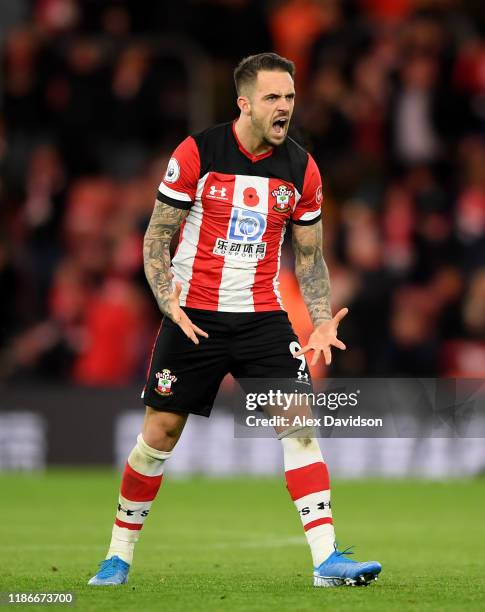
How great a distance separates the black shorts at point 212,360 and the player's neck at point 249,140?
30.5 inches

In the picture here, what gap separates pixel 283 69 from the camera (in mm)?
6977

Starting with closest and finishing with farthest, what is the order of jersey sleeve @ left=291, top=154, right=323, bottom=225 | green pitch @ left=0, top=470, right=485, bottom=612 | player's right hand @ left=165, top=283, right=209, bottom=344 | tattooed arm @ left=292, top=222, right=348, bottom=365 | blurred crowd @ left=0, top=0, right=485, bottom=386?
green pitch @ left=0, top=470, right=485, bottom=612 < player's right hand @ left=165, top=283, right=209, bottom=344 < jersey sleeve @ left=291, top=154, right=323, bottom=225 < tattooed arm @ left=292, top=222, right=348, bottom=365 < blurred crowd @ left=0, top=0, right=485, bottom=386

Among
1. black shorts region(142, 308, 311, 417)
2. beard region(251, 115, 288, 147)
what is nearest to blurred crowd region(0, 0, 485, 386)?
black shorts region(142, 308, 311, 417)

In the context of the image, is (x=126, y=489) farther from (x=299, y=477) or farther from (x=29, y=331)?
(x=29, y=331)

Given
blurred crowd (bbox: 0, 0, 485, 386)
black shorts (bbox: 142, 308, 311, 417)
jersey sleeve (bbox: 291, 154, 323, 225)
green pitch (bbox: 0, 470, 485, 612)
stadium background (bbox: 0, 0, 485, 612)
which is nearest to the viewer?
green pitch (bbox: 0, 470, 485, 612)

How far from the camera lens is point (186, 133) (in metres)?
16.3

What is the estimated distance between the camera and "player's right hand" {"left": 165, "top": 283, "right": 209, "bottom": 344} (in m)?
6.84

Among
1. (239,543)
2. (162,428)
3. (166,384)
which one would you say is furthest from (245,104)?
(239,543)

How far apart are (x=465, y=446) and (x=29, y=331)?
15.0 feet

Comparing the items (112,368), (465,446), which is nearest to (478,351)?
(465,446)

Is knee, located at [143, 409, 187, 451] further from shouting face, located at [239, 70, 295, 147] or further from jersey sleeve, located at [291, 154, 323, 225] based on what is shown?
shouting face, located at [239, 70, 295, 147]

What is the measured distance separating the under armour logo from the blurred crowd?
7.58 metres

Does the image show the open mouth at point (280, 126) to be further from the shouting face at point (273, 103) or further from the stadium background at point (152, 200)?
the stadium background at point (152, 200)

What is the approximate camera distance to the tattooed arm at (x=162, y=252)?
7.03 metres
